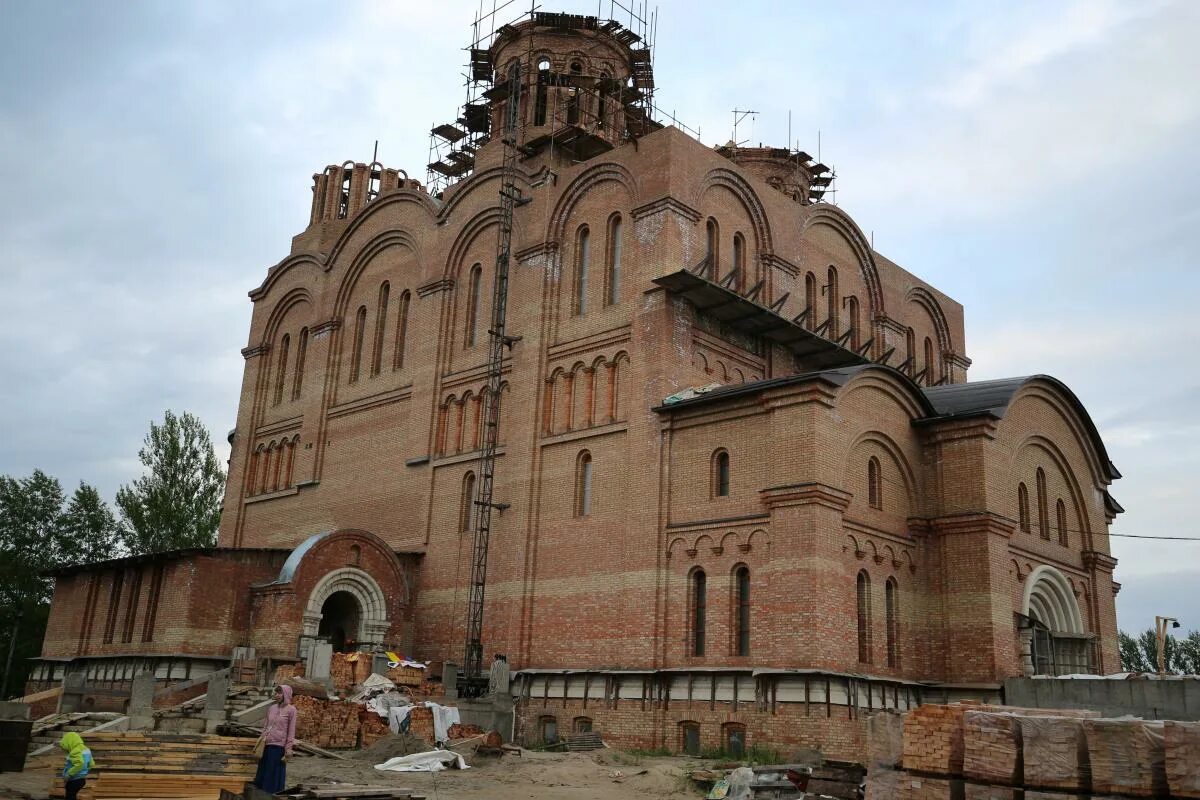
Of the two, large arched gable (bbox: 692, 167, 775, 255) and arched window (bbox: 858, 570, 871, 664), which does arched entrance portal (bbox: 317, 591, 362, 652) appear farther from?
large arched gable (bbox: 692, 167, 775, 255)

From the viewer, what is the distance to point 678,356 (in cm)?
2522

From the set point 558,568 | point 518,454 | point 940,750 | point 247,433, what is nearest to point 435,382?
point 518,454

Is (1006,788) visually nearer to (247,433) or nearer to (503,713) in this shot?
(503,713)

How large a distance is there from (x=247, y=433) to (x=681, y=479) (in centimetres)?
1830

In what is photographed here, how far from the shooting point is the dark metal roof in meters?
24.9

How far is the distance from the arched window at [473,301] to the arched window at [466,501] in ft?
12.3

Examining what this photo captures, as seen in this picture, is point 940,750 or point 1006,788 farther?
point 940,750

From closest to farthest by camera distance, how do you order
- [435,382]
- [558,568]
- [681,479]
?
[681,479] → [558,568] → [435,382]

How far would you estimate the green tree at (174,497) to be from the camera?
148 ft

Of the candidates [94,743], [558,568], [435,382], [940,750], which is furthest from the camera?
[435,382]

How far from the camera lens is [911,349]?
33.5 metres

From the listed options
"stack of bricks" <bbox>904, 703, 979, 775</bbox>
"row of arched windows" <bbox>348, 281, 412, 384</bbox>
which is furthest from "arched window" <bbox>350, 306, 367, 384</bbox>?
"stack of bricks" <bbox>904, 703, 979, 775</bbox>

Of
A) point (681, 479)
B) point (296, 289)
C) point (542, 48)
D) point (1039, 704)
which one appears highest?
point (542, 48)

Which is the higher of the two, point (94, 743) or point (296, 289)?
point (296, 289)
